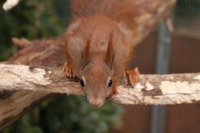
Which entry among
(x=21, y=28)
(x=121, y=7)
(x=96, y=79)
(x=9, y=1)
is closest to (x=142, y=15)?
(x=121, y=7)

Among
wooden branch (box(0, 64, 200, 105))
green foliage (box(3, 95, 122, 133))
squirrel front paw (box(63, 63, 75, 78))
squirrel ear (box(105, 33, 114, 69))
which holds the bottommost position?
green foliage (box(3, 95, 122, 133))

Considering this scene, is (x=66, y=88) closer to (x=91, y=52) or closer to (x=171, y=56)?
(x=91, y=52)

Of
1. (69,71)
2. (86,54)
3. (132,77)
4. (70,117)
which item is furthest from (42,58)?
(70,117)

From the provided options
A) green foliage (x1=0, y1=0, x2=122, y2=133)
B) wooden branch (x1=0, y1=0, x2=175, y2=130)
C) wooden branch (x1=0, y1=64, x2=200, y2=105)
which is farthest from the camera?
green foliage (x1=0, y1=0, x2=122, y2=133)

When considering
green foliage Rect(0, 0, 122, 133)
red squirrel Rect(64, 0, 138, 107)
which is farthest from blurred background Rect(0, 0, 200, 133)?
red squirrel Rect(64, 0, 138, 107)

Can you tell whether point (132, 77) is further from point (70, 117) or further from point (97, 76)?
point (70, 117)

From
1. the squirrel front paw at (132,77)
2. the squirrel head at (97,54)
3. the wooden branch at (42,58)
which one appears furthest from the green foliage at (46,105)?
the squirrel front paw at (132,77)

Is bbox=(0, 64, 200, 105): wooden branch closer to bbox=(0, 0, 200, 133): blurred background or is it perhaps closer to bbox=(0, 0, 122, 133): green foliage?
bbox=(0, 0, 200, 133): blurred background
